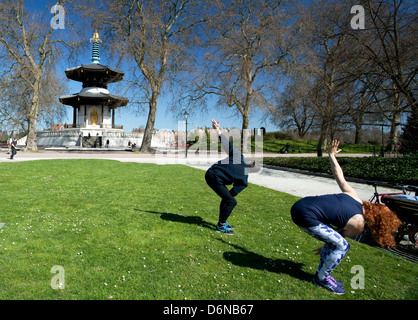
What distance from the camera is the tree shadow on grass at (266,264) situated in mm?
3757

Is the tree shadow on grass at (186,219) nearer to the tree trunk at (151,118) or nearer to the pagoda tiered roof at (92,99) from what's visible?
the tree trunk at (151,118)

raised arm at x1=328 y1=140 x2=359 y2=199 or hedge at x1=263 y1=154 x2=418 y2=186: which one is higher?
raised arm at x1=328 y1=140 x2=359 y2=199

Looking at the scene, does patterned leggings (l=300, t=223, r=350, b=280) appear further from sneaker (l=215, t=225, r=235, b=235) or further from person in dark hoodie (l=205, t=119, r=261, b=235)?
sneaker (l=215, t=225, r=235, b=235)

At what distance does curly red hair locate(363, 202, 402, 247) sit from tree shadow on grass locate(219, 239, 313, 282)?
3.42ft

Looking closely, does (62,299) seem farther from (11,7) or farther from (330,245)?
(11,7)

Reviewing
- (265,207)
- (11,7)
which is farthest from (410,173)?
(11,7)

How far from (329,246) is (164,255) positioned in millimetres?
2318

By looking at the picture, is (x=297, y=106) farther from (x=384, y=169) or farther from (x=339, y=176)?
(x=339, y=176)

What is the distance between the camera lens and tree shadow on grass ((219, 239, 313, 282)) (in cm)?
376

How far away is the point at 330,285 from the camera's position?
3.33 m
